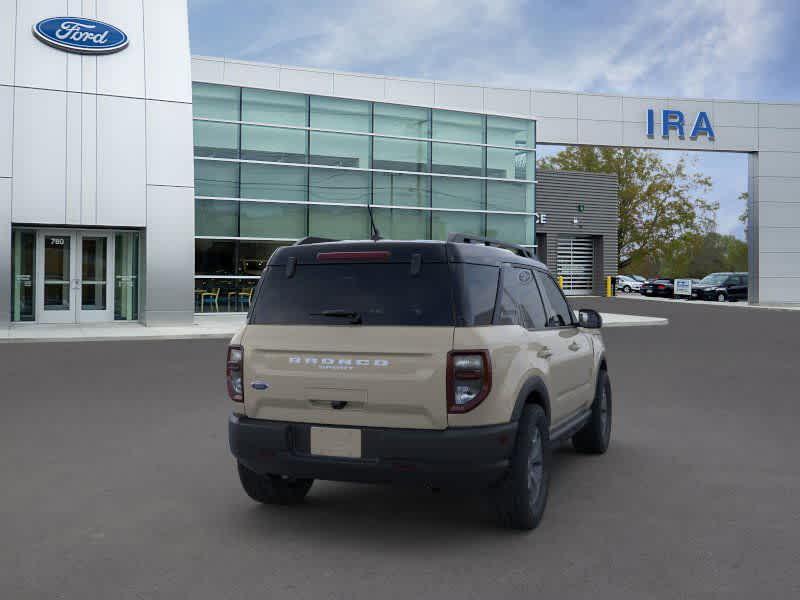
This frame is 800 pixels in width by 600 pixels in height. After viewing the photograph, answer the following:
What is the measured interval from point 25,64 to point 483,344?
22.2 m

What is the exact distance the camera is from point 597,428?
23.7 ft

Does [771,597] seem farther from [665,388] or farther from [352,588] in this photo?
[665,388]

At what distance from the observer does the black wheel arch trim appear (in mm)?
4957

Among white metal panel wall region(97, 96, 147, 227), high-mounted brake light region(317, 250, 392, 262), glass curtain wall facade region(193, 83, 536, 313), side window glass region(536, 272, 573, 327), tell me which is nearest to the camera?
high-mounted brake light region(317, 250, 392, 262)

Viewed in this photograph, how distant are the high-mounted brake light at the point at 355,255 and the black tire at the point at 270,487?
145 cm

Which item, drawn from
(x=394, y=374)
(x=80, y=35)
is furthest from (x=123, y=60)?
(x=394, y=374)

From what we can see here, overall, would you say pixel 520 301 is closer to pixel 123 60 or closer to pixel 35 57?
pixel 123 60

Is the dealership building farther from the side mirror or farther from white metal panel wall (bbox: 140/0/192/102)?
the side mirror

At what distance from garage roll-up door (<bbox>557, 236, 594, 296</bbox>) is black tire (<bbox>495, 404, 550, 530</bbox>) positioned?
4995 cm

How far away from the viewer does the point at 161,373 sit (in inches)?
527

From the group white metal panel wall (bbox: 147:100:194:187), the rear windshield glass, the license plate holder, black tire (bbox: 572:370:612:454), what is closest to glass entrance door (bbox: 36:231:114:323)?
white metal panel wall (bbox: 147:100:194:187)

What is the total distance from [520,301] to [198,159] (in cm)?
2294

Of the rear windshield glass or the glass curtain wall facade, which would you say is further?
the glass curtain wall facade

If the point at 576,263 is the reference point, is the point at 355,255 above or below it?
below
